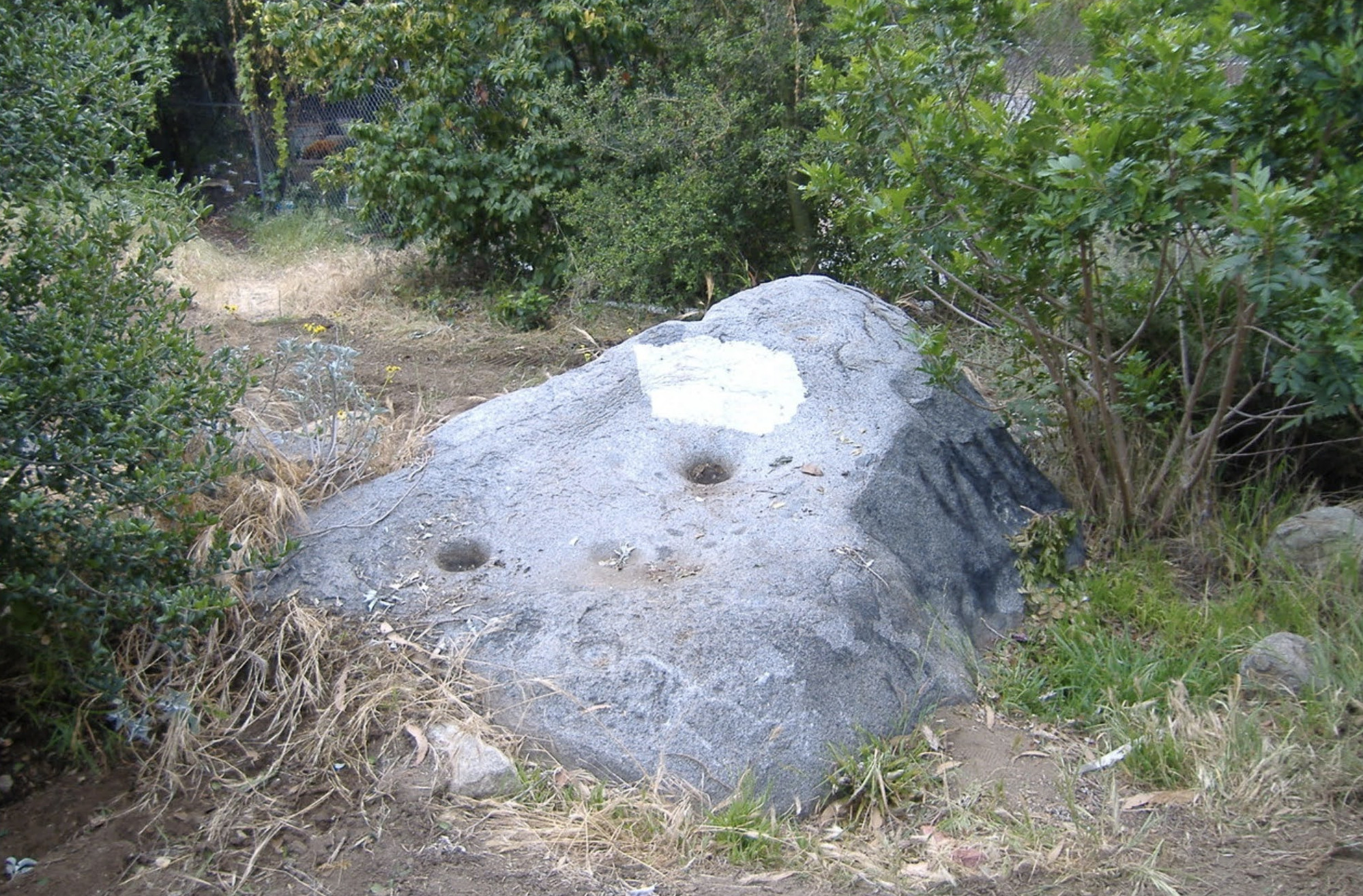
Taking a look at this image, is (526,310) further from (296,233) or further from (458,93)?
(296,233)

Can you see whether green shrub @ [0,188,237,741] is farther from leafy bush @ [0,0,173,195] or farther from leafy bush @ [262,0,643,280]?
leafy bush @ [262,0,643,280]

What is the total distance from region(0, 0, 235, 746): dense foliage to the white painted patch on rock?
189 centimetres

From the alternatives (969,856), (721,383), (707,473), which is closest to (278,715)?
(707,473)

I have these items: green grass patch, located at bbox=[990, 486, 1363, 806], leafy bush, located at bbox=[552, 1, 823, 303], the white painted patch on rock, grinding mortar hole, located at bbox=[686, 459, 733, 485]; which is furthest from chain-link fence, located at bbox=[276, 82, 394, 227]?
green grass patch, located at bbox=[990, 486, 1363, 806]

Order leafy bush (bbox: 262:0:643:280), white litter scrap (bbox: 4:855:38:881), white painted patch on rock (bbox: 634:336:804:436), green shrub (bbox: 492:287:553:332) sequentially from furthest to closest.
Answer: leafy bush (bbox: 262:0:643:280) → green shrub (bbox: 492:287:553:332) → white painted patch on rock (bbox: 634:336:804:436) → white litter scrap (bbox: 4:855:38:881)

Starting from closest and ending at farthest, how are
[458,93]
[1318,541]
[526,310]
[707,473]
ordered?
1. [1318,541]
2. [707,473]
3. [526,310]
4. [458,93]

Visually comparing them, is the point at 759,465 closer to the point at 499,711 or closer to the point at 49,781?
the point at 499,711

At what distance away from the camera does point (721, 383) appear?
4.84 m

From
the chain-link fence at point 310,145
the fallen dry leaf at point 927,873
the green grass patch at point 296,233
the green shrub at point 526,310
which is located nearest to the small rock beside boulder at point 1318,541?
the fallen dry leaf at point 927,873

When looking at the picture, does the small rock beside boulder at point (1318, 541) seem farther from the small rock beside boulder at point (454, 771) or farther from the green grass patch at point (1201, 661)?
the small rock beside boulder at point (454, 771)

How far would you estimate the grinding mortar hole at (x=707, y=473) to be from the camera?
4504mm

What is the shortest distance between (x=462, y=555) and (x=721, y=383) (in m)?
1.34

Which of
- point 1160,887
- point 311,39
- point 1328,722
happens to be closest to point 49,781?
point 1160,887

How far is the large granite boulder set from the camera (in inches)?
137
